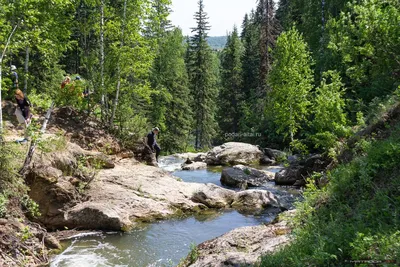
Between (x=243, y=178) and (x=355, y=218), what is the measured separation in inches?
513

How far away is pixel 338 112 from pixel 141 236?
340 inches

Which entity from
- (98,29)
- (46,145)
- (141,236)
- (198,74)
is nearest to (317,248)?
(141,236)

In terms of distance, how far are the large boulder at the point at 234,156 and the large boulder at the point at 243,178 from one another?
555 cm

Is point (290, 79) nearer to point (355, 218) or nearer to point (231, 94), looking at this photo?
point (355, 218)

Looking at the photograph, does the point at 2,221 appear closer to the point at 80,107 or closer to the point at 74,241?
the point at 74,241

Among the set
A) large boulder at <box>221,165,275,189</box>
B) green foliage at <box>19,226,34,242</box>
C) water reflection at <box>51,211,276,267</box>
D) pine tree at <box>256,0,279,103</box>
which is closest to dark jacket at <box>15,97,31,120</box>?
water reflection at <box>51,211,276,267</box>

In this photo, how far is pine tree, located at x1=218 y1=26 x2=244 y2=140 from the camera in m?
45.9

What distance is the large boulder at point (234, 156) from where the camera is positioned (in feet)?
83.1

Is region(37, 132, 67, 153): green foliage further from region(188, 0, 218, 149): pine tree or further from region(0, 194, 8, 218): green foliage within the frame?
region(188, 0, 218, 149): pine tree

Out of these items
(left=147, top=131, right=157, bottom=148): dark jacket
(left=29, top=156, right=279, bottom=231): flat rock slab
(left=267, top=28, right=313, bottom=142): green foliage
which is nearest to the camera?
(left=29, top=156, right=279, bottom=231): flat rock slab

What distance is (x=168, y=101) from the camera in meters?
33.9

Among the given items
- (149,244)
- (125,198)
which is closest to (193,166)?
(125,198)

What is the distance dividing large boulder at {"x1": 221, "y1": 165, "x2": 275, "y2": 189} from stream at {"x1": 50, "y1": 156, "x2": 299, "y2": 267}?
4295 millimetres

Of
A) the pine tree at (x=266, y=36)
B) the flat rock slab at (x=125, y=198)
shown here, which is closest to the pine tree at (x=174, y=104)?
the pine tree at (x=266, y=36)
